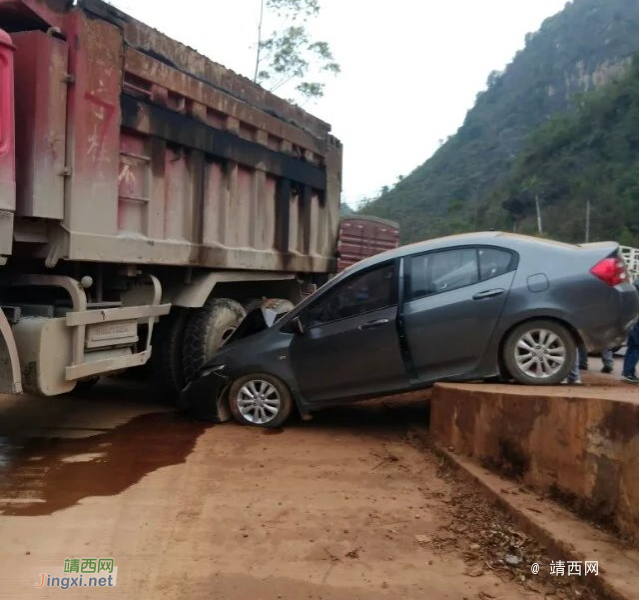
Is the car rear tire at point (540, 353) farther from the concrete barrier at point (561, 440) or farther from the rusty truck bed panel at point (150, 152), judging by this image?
the rusty truck bed panel at point (150, 152)

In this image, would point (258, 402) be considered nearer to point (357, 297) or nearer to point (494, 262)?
point (357, 297)

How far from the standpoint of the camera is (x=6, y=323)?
4199 millimetres

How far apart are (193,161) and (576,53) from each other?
249ft

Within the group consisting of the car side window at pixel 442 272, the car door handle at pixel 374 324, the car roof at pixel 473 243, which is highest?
the car roof at pixel 473 243

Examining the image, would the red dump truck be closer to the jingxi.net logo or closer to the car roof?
the jingxi.net logo

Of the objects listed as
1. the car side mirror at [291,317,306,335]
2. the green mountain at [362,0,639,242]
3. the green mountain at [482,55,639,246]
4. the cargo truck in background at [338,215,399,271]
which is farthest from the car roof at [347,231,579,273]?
the green mountain at [362,0,639,242]

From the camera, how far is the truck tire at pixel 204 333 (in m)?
6.36

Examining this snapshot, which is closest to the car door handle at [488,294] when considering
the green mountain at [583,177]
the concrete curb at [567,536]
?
the concrete curb at [567,536]

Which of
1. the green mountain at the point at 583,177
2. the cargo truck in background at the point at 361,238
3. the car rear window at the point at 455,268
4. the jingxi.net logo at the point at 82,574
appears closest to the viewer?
the jingxi.net logo at the point at 82,574

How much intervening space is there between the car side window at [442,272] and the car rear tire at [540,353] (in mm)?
562

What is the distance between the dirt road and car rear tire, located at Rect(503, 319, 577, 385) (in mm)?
1016

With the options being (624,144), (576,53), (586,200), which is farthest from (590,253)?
(576,53)

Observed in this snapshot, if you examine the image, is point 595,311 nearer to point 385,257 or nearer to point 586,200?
point 385,257

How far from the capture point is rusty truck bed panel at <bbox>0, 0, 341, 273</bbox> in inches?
172
